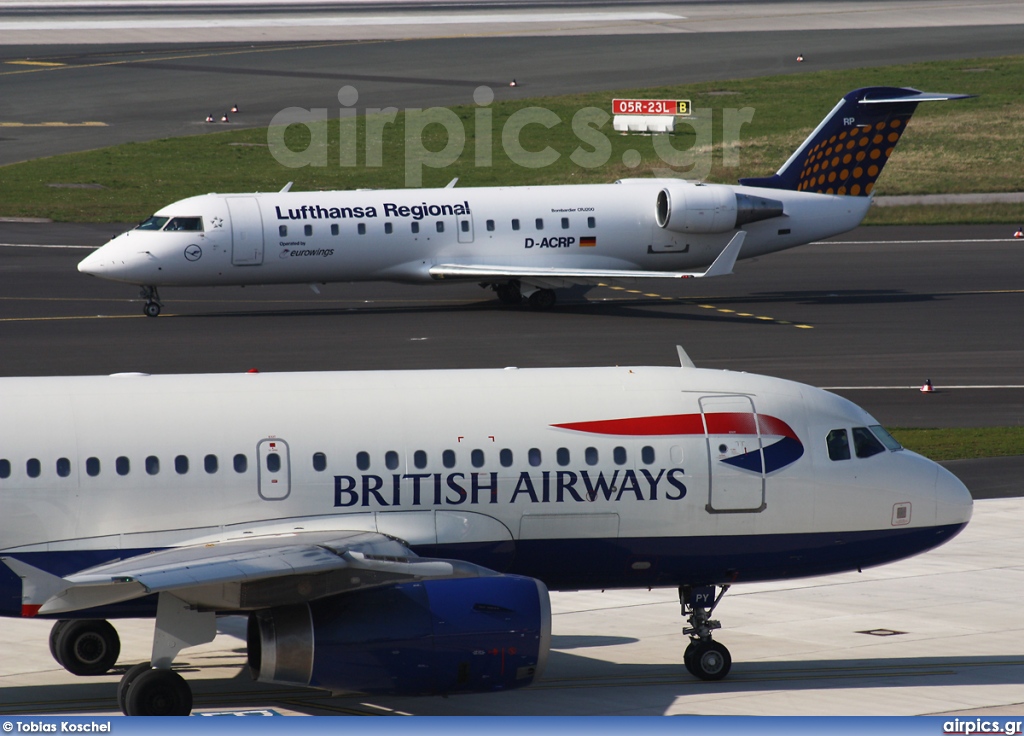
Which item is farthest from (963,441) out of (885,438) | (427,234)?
(427,234)

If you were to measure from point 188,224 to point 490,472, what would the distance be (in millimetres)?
32966

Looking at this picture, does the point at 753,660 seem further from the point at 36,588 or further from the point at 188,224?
the point at 188,224

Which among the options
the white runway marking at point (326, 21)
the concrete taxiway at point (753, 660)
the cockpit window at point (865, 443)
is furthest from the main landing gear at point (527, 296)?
the white runway marking at point (326, 21)

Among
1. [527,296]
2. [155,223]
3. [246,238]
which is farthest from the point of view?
[527,296]

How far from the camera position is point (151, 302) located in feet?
172

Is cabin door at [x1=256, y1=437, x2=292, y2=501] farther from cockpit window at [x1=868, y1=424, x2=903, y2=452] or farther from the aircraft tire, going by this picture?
cockpit window at [x1=868, y1=424, x2=903, y2=452]

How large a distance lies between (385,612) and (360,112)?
7435cm

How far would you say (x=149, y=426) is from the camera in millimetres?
19656

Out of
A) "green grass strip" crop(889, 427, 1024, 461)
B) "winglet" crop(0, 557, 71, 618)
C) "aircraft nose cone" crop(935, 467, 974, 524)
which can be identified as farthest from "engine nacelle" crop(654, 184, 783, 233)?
"winglet" crop(0, 557, 71, 618)

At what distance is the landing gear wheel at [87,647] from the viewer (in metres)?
21.7

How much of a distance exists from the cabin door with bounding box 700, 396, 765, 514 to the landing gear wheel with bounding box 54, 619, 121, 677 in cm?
843

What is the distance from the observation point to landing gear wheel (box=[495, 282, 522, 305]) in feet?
178

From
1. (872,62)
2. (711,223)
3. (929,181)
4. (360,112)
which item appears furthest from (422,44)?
(711,223)

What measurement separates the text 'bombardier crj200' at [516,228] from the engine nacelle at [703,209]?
0.05 meters
